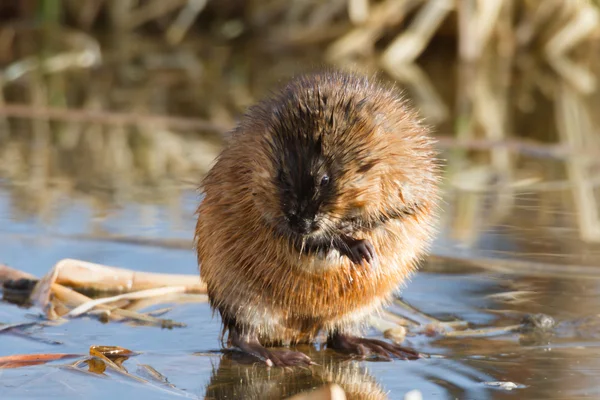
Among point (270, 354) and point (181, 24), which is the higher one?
point (181, 24)

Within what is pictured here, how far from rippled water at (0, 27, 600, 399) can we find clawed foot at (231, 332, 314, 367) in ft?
0.20

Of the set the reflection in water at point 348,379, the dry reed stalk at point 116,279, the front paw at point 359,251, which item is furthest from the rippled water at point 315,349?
the front paw at point 359,251

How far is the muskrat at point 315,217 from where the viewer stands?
3393mm

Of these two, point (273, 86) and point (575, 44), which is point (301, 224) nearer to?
point (273, 86)

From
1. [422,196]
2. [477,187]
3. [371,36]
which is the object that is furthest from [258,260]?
[371,36]

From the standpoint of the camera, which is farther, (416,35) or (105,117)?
(416,35)

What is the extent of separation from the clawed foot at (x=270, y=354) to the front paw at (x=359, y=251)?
364 millimetres

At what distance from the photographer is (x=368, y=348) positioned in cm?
365

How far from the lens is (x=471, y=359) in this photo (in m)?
3.44

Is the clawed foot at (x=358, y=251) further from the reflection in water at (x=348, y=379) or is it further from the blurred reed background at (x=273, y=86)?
the blurred reed background at (x=273, y=86)

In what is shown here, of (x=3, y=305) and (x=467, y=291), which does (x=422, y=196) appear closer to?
(x=467, y=291)

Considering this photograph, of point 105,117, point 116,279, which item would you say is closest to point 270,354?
point 116,279

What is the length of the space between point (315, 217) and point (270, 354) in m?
0.51

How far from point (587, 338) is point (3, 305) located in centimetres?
212
